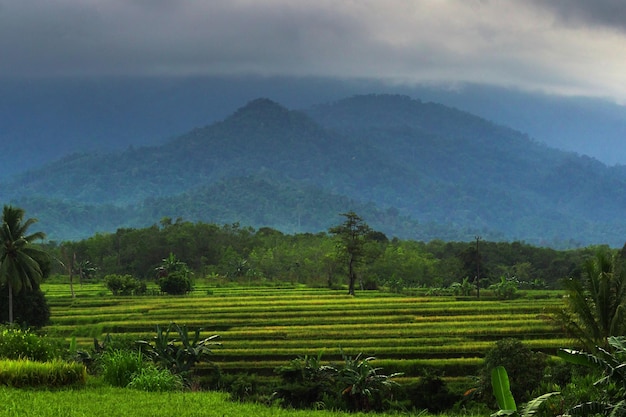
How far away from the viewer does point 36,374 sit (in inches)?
730

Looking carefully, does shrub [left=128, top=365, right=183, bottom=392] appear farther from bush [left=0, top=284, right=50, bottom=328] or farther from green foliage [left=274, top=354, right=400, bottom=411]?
bush [left=0, top=284, right=50, bottom=328]

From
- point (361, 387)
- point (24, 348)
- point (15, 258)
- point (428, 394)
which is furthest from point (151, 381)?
point (15, 258)

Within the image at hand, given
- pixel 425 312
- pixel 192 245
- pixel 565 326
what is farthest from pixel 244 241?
pixel 565 326

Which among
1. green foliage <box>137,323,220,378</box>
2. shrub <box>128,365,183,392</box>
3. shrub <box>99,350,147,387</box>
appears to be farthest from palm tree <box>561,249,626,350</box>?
shrub <box>99,350,147,387</box>

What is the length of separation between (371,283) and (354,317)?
36615mm

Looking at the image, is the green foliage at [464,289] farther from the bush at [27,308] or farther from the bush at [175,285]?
the bush at [27,308]

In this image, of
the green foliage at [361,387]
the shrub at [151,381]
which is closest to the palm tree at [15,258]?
the green foliage at [361,387]

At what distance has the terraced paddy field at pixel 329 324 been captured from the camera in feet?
145

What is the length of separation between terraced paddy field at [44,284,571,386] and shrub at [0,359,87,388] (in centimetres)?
2242

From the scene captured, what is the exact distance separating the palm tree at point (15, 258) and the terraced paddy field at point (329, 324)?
3.90 meters

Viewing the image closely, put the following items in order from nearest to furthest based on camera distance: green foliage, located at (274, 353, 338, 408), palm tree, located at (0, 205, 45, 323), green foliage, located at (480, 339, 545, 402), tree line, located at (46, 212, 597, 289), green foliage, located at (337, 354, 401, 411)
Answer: green foliage, located at (337, 354, 401, 411), green foliage, located at (274, 353, 338, 408), green foliage, located at (480, 339, 545, 402), palm tree, located at (0, 205, 45, 323), tree line, located at (46, 212, 597, 289)

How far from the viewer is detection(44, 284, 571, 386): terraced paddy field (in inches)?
1740

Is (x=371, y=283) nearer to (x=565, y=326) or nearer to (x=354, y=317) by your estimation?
(x=354, y=317)

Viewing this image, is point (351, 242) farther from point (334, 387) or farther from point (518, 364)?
point (334, 387)
